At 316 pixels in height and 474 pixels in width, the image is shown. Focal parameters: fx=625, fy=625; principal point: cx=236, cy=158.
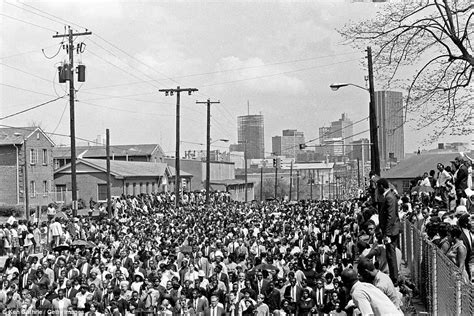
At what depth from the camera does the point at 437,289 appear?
8.65 meters

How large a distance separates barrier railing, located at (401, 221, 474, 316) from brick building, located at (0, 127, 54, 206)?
36.9 meters

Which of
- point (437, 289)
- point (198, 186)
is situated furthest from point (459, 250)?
point (198, 186)

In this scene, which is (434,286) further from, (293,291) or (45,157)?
(45,157)

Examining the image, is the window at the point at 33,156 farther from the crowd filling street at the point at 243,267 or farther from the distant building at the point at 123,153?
the crowd filling street at the point at 243,267

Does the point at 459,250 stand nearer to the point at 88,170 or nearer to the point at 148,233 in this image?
the point at 148,233

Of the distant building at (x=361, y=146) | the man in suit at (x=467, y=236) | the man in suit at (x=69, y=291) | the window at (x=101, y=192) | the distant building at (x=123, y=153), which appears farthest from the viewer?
the distant building at (x=123, y=153)

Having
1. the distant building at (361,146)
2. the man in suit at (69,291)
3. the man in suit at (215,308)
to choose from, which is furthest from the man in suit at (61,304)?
the distant building at (361,146)

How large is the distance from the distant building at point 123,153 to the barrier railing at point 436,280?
6148 cm

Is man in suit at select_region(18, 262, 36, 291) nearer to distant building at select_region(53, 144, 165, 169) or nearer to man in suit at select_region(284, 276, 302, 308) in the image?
man in suit at select_region(284, 276, 302, 308)

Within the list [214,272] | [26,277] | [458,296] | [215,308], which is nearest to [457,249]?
[458,296]

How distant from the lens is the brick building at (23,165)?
47.7 metres

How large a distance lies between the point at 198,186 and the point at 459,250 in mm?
79922

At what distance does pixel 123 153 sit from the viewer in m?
74.8

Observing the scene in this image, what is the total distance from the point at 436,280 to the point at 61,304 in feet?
25.1
